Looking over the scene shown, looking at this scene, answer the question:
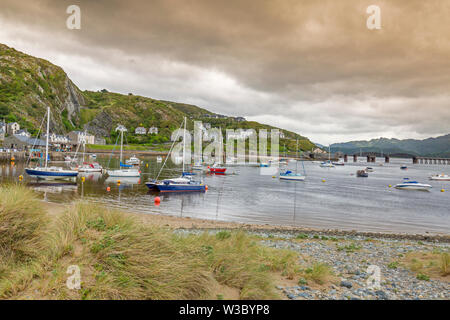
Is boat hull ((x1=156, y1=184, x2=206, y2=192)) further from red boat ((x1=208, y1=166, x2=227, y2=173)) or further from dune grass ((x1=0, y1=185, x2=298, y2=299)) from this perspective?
red boat ((x1=208, y1=166, x2=227, y2=173))

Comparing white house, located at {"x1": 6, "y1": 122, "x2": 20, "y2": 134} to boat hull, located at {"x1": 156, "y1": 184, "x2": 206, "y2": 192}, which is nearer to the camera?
boat hull, located at {"x1": 156, "y1": 184, "x2": 206, "y2": 192}

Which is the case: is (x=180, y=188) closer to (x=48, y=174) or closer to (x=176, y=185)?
(x=176, y=185)

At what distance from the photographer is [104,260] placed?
212 inches

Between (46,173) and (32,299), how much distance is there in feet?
151

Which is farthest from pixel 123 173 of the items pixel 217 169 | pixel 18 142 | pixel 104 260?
pixel 18 142

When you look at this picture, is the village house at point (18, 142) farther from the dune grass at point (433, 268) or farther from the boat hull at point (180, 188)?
the dune grass at point (433, 268)

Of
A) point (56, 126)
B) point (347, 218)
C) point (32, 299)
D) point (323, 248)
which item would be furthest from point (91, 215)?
point (56, 126)

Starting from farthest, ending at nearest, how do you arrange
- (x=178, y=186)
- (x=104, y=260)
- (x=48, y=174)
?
(x=48, y=174) < (x=178, y=186) < (x=104, y=260)

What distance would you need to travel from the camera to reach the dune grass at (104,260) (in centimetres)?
489

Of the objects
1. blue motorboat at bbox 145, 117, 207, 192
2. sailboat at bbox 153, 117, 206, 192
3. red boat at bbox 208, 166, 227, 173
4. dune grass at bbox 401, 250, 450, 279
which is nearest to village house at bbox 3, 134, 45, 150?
red boat at bbox 208, 166, 227, 173

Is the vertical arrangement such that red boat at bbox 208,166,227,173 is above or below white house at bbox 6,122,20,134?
below

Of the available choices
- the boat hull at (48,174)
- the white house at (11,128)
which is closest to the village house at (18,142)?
the white house at (11,128)

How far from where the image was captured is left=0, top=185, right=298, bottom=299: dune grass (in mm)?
4887
